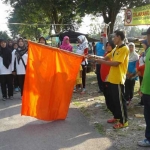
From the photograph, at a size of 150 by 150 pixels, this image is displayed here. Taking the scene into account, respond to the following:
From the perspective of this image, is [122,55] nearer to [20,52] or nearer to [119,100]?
[119,100]

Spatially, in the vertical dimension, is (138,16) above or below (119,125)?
above

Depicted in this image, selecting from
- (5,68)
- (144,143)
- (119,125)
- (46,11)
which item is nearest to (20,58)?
(5,68)

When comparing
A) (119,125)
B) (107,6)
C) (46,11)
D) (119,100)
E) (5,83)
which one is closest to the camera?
(119,100)

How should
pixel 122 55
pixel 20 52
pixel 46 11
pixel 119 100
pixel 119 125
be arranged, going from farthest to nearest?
pixel 46 11, pixel 20 52, pixel 119 125, pixel 119 100, pixel 122 55

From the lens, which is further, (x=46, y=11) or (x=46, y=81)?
(x=46, y=11)

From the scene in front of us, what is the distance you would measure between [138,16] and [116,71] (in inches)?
358

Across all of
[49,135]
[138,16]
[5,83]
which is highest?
[138,16]

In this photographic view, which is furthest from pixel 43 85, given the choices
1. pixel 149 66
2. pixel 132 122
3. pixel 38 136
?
pixel 149 66

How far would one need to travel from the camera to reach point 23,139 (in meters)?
5.16

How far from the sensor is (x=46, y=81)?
6.10 m

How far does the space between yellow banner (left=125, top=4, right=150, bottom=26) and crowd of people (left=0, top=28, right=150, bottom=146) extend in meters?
4.97

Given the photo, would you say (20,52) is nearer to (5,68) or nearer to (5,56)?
(5,56)

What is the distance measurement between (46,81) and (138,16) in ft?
29.7

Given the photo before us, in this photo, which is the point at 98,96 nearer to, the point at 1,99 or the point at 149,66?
the point at 1,99
